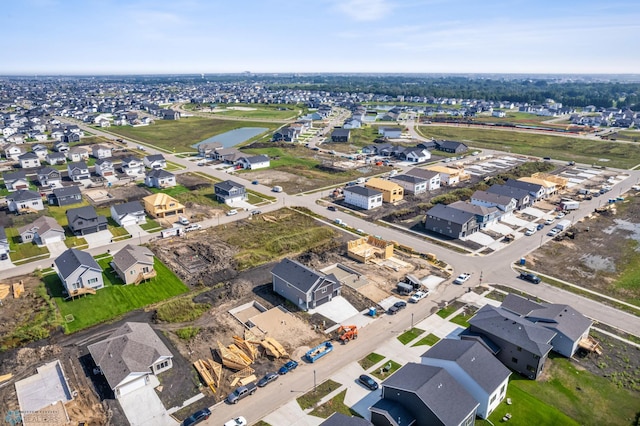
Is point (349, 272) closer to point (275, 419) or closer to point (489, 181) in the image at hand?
point (275, 419)

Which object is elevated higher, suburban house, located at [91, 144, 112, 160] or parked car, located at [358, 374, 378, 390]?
suburban house, located at [91, 144, 112, 160]

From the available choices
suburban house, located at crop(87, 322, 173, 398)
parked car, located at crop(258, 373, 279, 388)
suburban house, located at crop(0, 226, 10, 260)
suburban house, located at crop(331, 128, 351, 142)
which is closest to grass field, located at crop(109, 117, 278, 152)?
suburban house, located at crop(331, 128, 351, 142)

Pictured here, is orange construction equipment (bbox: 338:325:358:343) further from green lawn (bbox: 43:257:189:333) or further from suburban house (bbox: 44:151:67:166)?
suburban house (bbox: 44:151:67:166)

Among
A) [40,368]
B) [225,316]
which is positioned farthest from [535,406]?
[40,368]

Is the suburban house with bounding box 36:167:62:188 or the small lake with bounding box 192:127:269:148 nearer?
the suburban house with bounding box 36:167:62:188

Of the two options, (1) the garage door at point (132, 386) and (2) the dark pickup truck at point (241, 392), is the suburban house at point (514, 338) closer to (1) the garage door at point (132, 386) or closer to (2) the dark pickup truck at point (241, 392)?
(2) the dark pickup truck at point (241, 392)

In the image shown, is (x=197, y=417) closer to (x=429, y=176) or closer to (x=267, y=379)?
(x=267, y=379)

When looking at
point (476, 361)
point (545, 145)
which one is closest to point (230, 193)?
point (476, 361)
